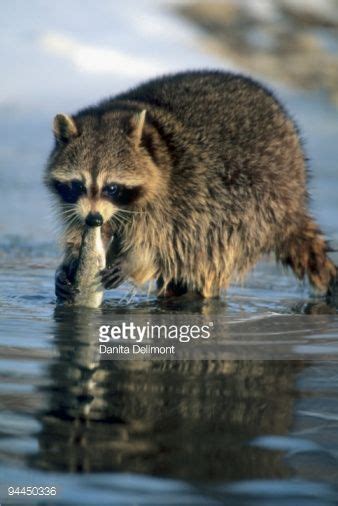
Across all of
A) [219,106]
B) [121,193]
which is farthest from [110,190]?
[219,106]

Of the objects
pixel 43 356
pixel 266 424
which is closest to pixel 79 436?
pixel 266 424

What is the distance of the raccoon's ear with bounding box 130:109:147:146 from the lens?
5117mm

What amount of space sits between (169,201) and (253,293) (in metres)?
0.85

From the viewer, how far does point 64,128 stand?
16.9ft

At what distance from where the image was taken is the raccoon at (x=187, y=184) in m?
5.10

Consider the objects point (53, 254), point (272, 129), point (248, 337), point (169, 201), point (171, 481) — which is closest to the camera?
point (171, 481)

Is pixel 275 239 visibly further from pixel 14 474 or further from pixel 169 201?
pixel 14 474

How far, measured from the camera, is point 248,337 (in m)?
4.20

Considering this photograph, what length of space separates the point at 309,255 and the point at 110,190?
145 centimetres
